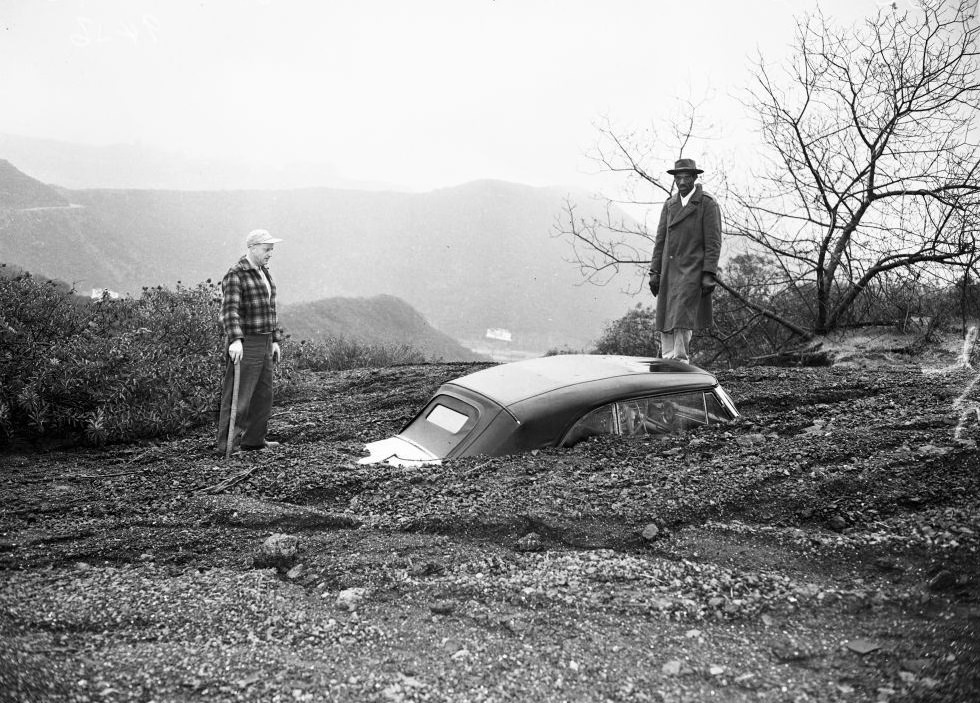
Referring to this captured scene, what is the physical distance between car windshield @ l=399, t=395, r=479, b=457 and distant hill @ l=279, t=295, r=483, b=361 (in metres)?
16.1

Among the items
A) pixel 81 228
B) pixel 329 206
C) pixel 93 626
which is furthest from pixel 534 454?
pixel 329 206

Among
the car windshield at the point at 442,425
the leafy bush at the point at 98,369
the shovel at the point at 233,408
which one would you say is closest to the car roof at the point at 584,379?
the car windshield at the point at 442,425

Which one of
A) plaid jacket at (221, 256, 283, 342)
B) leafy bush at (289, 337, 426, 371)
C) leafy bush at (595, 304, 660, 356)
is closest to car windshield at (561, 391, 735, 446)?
plaid jacket at (221, 256, 283, 342)

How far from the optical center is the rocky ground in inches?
102

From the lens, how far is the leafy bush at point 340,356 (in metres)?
12.2

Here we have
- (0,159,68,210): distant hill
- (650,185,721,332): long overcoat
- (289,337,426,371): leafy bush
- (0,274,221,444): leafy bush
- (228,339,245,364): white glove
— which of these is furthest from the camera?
(0,159,68,210): distant hill

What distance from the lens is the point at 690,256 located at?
733cm

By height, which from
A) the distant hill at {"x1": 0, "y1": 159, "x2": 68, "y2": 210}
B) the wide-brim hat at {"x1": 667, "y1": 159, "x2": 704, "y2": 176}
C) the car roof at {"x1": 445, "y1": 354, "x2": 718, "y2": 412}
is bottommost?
the car roof at {"x1": 445, "y1": 354, "x2": 718, "y2": 412}

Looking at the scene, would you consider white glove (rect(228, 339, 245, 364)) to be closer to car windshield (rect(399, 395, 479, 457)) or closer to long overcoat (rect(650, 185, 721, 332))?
car windshield (rect(399, 395, 479, 457))

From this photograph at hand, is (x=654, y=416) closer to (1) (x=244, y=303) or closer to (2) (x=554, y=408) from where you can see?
(2) (x=554, y=408)

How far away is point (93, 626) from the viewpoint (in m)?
3.03

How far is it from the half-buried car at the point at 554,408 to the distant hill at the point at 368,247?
28083mm

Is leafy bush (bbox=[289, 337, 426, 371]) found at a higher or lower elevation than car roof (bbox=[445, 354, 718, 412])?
lower

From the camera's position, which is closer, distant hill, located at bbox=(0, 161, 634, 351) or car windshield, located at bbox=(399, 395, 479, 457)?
car windshield, located at bbox=(399, 395, 479, 457)
